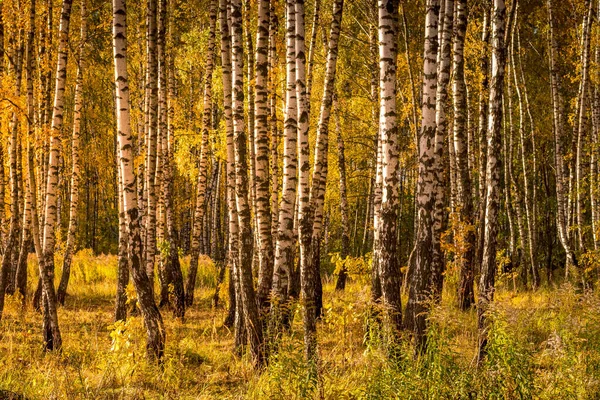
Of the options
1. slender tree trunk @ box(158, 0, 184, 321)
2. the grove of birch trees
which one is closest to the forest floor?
the grove of birch trees

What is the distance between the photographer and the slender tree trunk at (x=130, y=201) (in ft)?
24.8

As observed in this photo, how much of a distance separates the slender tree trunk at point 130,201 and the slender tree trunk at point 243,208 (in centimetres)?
128

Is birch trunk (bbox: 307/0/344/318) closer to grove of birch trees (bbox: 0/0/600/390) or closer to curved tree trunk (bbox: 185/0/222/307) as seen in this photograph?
grove of birch trees (bbox: 0/0/600/390)

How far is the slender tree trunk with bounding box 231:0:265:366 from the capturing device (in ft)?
23.8

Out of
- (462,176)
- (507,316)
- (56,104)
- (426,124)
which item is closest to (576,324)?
(507,316)

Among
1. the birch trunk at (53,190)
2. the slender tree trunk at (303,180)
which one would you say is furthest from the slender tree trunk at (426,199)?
the birch trunk at (53,190)

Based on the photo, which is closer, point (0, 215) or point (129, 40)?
point (0, 215)

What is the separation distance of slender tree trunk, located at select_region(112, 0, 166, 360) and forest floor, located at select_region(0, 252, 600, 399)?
28 centimetres

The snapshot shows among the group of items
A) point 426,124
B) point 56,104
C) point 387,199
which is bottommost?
point 387,199

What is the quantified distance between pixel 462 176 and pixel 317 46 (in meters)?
8.13

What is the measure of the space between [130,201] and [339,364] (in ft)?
10.9

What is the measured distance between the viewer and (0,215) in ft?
43.1

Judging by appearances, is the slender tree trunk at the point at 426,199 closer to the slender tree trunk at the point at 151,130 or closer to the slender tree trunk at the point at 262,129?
the slender tree trunk at the point at 262,129

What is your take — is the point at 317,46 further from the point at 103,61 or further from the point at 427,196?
the point at 427,196
